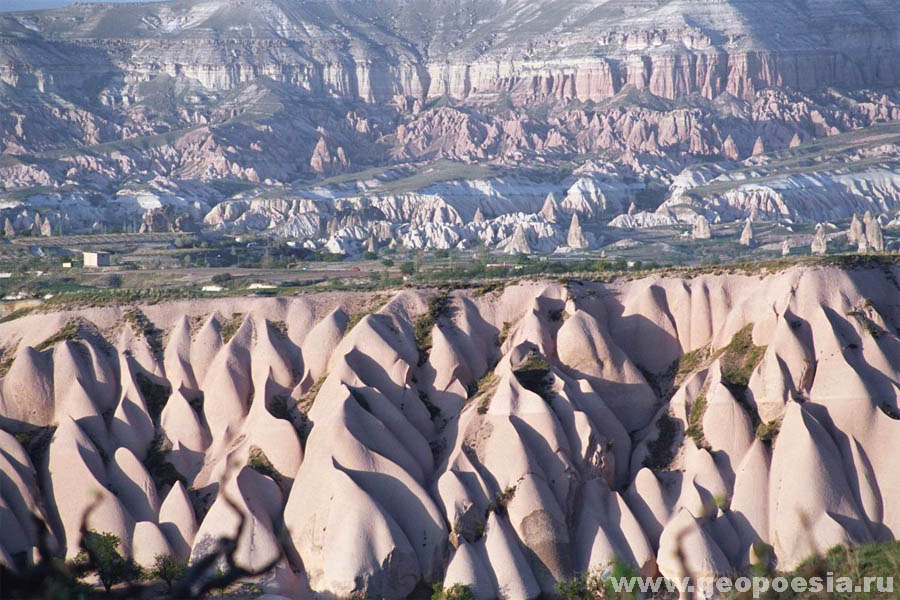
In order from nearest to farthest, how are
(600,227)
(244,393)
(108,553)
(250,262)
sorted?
1. (108,553)
2. (244,393)
3. (250,262)
4. (600,227)

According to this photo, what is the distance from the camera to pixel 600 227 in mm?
189875

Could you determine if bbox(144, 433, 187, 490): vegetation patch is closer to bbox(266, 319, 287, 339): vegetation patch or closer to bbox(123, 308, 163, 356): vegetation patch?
bbox(123, 308, 163, 356): vegetation patch

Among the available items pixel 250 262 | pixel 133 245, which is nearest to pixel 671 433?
pixel 250 262

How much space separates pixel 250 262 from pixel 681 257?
44.3 meters

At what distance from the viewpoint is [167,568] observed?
162ft

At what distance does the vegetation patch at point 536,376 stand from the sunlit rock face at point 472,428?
0.10 meters

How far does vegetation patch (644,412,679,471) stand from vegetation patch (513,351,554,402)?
12.1 ft

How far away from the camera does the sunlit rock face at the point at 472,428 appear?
48281 mm

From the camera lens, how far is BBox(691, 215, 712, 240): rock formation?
174 meters

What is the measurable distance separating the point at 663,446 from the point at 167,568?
638 inches

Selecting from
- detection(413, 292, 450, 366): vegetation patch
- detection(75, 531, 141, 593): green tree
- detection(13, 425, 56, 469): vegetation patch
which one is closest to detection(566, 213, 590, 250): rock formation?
detection(413, 292, 450, 366): vegetation patch

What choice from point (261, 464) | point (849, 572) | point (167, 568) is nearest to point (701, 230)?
point (261, 464)

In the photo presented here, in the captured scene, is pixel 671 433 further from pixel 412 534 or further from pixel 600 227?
pixel 600 227

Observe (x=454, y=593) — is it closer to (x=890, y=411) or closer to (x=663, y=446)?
(x=663, y=446)
